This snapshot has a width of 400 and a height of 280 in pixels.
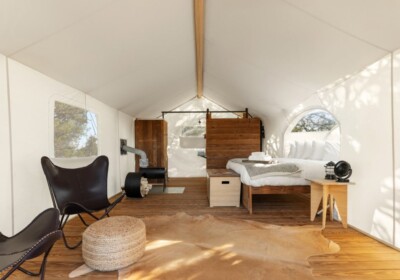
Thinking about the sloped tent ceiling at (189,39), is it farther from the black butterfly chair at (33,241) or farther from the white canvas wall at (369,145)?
the black butterfly chair at (33,241)

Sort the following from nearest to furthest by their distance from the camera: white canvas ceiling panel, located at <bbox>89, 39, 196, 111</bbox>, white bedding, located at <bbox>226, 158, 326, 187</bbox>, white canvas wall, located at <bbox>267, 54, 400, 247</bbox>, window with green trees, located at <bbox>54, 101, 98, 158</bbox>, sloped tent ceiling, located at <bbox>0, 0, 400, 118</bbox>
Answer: sloped tent ceiling, located at <bbox>0, 0, 400, 118</bbox>
white canvas wall, located at <bbox>267, 54, 400, 247</bbox>
window with green trees, located at <bbox>54, 101, 98, 158</bbox>
white bedding, located at <bbox>226, 158, 326, 187</bbox>
white canvas ceiling panel, located at <bbox>89, 39, 196, 111</bbox>

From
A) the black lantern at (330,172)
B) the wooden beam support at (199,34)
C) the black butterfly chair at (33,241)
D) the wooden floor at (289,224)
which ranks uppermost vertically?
the wooden beam support at (199,34)

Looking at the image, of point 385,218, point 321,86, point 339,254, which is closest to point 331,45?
point 321,86

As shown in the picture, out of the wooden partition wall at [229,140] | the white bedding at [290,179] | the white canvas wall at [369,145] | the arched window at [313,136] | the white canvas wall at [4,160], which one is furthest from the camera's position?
the wooden partition wall at [229,140]

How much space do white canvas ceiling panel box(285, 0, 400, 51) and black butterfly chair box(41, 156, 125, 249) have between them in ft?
8.84

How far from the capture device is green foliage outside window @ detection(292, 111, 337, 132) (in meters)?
4.66

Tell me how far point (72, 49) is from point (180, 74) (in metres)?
2.65

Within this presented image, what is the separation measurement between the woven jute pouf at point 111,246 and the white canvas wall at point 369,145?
7.85 ft

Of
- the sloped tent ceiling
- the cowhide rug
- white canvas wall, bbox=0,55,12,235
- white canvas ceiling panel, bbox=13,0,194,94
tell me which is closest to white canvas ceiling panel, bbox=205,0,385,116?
the sloped tent ceiling

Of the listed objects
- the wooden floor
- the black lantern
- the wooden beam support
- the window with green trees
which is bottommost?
the wooden floor

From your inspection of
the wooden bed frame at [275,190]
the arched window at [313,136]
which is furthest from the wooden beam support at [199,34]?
the wooden bed frame at [275,190]

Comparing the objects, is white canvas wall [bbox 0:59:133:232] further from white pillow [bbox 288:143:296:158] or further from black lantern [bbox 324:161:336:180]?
white pillow [bbox 288:143:296:158]

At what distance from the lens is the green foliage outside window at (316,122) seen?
15.3 feet

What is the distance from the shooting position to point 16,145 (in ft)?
7.59
